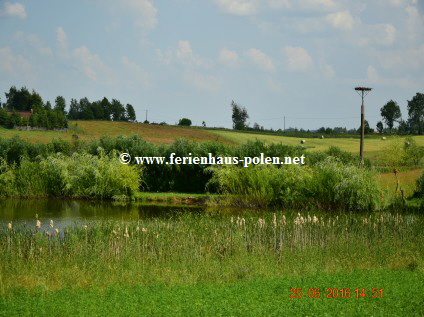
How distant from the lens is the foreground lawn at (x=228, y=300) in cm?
1116

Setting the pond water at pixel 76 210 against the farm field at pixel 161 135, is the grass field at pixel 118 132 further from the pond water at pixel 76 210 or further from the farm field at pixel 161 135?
the pond water at pixel 76 210

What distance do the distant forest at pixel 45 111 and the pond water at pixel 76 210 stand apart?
3603 cm

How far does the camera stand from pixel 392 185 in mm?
39906

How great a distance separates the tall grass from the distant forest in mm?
56502

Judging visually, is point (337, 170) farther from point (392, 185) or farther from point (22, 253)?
point (22, 253)

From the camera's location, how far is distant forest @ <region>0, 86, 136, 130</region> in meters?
72.4

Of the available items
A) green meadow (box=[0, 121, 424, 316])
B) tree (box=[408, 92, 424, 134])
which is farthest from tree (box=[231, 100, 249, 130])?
green meadow (box=[0, 121, 424, 316])

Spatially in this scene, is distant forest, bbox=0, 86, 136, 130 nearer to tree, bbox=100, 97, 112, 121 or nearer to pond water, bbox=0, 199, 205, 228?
tree, bbox=100, 97, 112, 121
